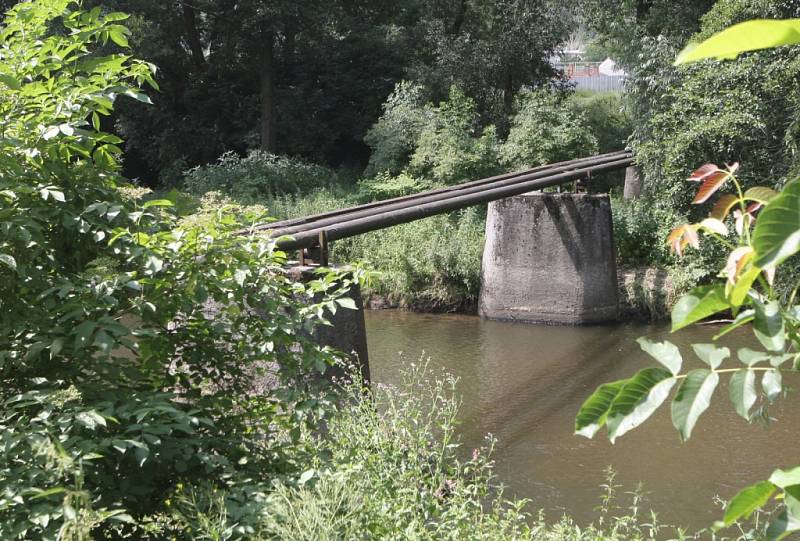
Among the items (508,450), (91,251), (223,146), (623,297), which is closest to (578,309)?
(623,297)

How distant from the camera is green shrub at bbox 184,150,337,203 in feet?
67.1

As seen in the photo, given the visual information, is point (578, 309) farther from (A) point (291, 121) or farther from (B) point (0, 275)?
(A) point (291, 121)

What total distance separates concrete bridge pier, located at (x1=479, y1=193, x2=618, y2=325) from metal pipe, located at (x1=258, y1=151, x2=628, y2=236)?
23.8 inches

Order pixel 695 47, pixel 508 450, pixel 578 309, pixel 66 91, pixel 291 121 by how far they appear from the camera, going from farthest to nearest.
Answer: pixel 291 121 < pixel 578 309 < pixel 508 450 < pixel 66 91 < pixel 695 47

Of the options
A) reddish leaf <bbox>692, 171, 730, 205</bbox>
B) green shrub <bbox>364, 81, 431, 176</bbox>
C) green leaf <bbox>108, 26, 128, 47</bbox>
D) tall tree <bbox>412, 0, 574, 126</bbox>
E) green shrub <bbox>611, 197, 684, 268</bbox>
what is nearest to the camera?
reddish leaf <bbox>692, 171, 730, 205</bbox>

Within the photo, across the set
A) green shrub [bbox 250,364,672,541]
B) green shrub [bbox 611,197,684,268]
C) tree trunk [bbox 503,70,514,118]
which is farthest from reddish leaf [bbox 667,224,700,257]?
tree trunk [bbox 503,70,514,118]

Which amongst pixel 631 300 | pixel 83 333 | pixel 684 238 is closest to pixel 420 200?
pixel 631 300

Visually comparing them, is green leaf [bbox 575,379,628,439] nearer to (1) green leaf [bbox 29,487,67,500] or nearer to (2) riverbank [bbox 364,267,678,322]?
(1) green leaf [bbox 29,487,67,500]

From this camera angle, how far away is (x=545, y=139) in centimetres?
1869

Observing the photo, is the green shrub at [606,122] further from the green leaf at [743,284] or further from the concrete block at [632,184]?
the green leaf at [743,284]

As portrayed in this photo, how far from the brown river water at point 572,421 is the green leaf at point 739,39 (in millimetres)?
4107

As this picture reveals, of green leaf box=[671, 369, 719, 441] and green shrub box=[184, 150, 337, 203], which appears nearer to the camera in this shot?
green leaf box=[671, 369, 719, 441]

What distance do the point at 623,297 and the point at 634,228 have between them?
1612 millimetres

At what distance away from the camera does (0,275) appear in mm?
3078
